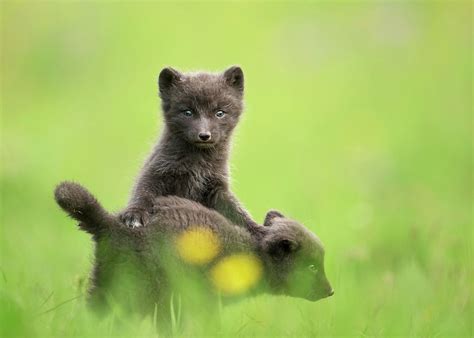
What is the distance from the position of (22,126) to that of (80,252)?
1020cm

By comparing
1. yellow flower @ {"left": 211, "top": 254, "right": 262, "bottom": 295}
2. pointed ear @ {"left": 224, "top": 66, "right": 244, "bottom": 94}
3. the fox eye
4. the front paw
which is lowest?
the fox eye

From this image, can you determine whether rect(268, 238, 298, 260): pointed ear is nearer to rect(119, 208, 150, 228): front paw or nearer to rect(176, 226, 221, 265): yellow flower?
rect(176, 226, 221, 265): yellow flower

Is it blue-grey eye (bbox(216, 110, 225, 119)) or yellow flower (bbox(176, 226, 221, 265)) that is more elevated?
blue-grey eye (bbox(216, 110, 225, 119))

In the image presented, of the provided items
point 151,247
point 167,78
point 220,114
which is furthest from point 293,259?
point 167,78

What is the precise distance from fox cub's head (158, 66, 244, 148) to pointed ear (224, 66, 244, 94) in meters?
0.06

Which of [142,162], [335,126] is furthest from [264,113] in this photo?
[142,162]

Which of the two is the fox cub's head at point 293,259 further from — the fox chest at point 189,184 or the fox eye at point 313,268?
the fox chest at point 189,184

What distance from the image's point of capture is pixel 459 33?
81.6ft

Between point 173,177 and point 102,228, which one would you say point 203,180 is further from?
point 102,228

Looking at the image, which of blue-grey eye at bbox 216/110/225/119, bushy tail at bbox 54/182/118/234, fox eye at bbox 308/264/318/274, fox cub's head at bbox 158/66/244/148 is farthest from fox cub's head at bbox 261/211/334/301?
bushy tail at bbox 54/182/118/234

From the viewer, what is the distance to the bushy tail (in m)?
6.62

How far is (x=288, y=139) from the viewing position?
1902 centimetres

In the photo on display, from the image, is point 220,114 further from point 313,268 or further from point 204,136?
point 313,268

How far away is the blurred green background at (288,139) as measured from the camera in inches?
315
